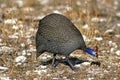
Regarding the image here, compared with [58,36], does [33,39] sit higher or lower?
higher

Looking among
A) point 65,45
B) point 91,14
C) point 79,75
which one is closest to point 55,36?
point 65,45

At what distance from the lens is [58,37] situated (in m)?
5.66

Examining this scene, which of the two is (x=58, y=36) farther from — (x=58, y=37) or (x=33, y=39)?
(x=33, y=39)

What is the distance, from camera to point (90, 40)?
7.22m

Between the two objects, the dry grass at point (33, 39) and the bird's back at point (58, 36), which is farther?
the dry grass at point (33, 39)

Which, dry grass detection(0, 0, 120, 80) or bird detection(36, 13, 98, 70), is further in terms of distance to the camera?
dry grass detection(0, 0, 120, 80)

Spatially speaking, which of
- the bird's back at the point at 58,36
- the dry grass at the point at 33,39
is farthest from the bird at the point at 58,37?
the dry grass at the point at 33,39

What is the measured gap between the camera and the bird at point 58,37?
565 cm

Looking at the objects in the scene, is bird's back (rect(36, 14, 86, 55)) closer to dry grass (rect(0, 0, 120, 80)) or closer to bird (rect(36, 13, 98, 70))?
bird (rect(36, 13, 98, 70))

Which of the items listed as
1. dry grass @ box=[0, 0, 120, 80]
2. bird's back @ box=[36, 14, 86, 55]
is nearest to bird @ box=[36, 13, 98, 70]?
bird's back @ box=[36, 14, 86, 55]

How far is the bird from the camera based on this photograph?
565 centimetres

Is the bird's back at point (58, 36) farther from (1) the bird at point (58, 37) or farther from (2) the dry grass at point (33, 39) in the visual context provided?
(2) the dry grass at point (33, 39)

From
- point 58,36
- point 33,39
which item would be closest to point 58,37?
point 58,36

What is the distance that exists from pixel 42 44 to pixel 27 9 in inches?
135
